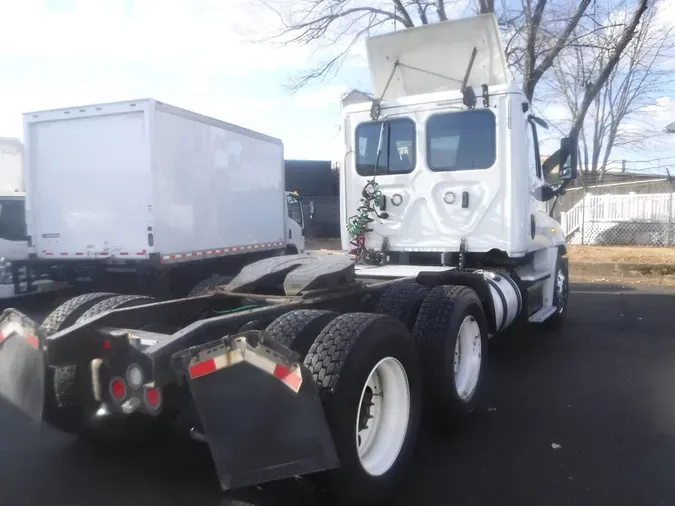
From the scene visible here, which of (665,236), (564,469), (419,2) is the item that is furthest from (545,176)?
(665,236)

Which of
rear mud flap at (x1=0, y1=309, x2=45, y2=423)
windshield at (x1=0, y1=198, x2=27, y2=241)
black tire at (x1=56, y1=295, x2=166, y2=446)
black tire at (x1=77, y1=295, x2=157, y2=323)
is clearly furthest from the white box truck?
rear mud flap at (x1=0, y1=309, x2=45, y2=423)

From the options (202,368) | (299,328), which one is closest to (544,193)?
(299,328)

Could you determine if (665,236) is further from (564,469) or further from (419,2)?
(564,469)

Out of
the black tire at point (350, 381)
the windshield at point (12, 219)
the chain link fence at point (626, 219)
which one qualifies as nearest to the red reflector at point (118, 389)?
the black tire at point (350, 381)

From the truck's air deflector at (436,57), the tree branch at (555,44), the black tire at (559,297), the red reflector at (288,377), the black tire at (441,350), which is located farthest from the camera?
the tree branch at (555,44)

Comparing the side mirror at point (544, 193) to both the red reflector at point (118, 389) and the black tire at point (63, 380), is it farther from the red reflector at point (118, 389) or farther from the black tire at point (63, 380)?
the red reflector at point (118, 389)

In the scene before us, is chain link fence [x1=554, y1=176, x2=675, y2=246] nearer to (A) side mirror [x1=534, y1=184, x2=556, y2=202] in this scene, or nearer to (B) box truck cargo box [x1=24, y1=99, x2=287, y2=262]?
(A) side mirror [x1=534, y1=184, x2=556, y2=202]

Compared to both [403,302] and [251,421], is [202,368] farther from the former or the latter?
[403,302]

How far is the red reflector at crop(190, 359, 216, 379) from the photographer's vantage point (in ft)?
9.46

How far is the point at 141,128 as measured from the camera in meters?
8.53

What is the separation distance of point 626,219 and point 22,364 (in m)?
18.9

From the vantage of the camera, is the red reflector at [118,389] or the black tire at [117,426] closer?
the red reflector at [118,389]

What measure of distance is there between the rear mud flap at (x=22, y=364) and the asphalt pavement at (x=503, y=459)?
58 centimetres

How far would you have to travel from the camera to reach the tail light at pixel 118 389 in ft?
11.1
